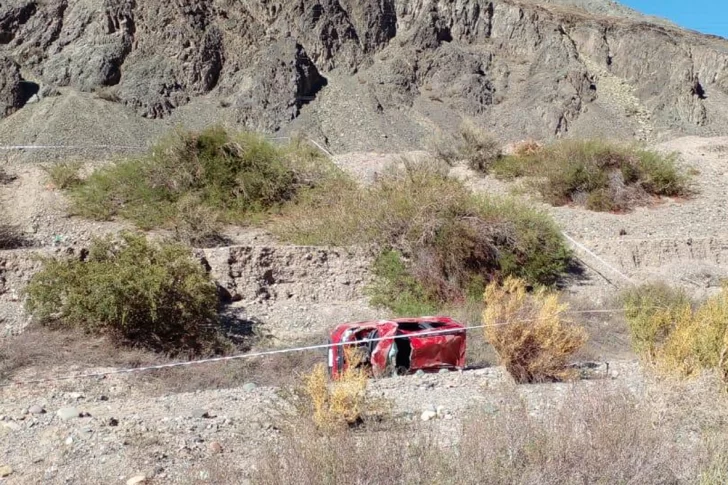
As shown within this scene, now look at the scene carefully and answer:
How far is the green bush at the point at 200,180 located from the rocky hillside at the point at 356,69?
1577 centimetres

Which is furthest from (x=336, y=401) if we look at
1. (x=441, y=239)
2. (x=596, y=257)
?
(x=596, y=257)

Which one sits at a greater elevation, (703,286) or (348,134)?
(348,134)

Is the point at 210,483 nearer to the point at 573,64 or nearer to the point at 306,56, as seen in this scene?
the point at 306,56

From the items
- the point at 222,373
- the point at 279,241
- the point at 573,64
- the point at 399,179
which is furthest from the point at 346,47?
the point at 222,373

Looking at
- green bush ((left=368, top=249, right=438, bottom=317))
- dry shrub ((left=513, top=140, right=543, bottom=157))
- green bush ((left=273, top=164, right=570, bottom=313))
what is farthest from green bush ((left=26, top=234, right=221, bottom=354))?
dry shrub ((left=513, top=140, right=543, bottom=157))

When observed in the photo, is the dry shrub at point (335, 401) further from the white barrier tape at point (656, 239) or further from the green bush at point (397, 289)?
the white barrier tape at point (656, 239)

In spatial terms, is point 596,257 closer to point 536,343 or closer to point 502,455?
point 536,343

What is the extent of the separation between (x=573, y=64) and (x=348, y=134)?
60.0 feet

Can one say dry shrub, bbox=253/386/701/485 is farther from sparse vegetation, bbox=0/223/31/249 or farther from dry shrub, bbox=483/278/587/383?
sparse vegetation, bbox=0/223/31/249

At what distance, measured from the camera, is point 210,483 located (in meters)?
4.99

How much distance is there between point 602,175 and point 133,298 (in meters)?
15.8

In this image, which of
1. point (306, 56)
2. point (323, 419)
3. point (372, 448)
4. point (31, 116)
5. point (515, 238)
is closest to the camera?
point (372, 448)

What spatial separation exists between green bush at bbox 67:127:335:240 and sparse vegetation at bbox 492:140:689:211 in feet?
22.2

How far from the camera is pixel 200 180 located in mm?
20078
